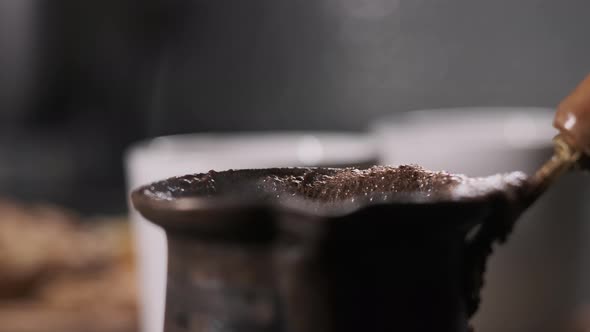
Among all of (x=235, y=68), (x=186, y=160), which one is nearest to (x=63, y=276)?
(x=186, y=160)

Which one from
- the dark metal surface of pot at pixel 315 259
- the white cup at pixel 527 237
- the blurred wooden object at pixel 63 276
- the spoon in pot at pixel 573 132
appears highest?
the spoon in pot at pixel 573 132

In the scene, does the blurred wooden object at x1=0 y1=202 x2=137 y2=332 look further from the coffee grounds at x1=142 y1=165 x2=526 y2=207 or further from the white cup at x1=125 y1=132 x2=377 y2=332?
the coffee grounds at x1=142 y1=165 x2=526 y2=207

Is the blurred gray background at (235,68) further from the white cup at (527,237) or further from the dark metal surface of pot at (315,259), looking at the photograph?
the dark metal surface of pot at (315,259)

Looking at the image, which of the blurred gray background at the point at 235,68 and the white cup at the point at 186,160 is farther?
the blurred gray background at the point at 235,68

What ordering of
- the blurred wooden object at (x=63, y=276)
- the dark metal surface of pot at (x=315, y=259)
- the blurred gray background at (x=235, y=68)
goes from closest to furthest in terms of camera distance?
1. the dark metal surface of pot at (x=315, y=259)
2. the blurred wooden object at (x=63, y=276)
3. the blurred gray background at (x=235, y=68)

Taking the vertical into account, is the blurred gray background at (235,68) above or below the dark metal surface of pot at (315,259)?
below

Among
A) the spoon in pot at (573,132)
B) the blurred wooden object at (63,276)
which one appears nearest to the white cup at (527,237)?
the spoon in pot at (573,132)

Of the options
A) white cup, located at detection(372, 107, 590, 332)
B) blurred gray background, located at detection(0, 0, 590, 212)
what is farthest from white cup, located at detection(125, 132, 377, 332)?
blurred gray background, located at detection(0, 0, 590, 212)
